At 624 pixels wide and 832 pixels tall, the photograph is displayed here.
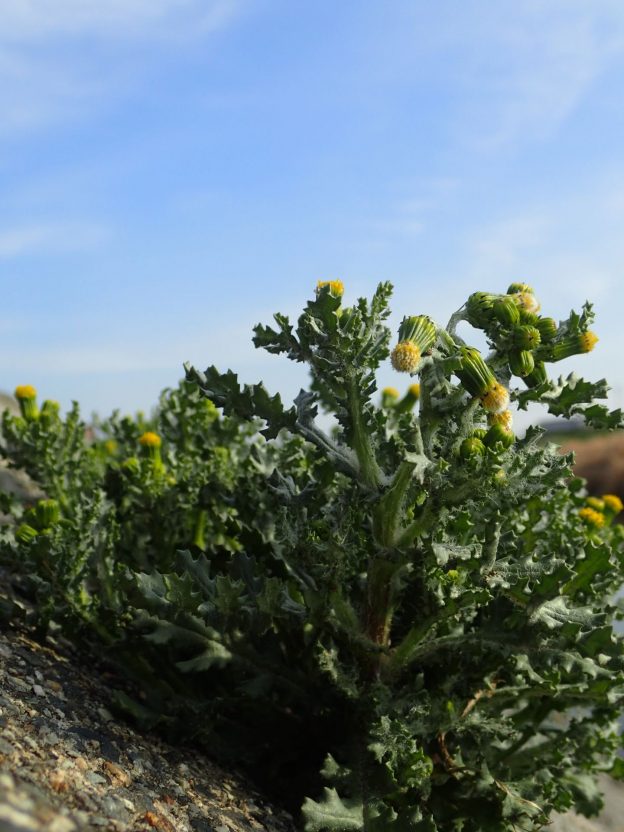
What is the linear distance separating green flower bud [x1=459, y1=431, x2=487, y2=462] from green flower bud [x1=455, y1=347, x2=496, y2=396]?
17 centimetres

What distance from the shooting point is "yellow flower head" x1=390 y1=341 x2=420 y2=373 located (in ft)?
8.55

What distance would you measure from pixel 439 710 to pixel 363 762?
29 centimetres

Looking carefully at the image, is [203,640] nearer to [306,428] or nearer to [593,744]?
[306,428]

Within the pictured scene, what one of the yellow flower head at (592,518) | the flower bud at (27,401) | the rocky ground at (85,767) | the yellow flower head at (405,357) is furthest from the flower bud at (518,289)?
the flower bud at (27,401)

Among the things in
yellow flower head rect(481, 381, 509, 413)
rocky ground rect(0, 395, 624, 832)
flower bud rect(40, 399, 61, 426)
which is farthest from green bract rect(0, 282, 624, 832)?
flower bud rect(40, 399, 61, 426)

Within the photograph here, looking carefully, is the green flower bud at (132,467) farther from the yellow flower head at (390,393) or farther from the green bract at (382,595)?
the yellow flower head at (390,393)

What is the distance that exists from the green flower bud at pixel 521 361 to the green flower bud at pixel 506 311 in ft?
0.28

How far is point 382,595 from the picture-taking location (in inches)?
118

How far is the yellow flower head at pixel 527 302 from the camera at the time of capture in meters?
2.84

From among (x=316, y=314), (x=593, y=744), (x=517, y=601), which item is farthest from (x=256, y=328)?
(x=593, y=744)

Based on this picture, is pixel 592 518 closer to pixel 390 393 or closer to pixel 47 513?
pixel 390 393

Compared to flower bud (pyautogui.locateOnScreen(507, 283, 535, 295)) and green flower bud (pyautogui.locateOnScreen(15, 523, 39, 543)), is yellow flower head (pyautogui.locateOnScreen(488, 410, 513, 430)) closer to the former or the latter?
flower bud (pyautogui.locateOnScreen(507, 283, 535, 295))

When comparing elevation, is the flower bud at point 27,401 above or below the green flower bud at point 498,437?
above

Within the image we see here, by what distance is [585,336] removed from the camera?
2949mm
